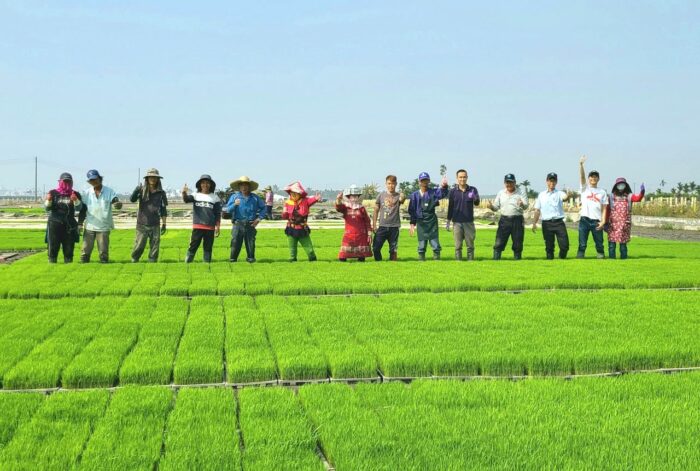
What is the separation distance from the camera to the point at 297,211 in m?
12.5

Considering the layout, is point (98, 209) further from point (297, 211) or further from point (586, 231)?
point (586, 231)

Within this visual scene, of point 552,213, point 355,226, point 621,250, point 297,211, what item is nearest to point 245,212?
point 297,211

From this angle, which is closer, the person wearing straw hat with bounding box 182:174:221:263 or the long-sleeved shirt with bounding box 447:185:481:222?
the person wearing straw hat with bounding box 182:174:221:263

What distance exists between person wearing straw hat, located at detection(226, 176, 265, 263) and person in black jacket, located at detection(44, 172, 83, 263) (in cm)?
273

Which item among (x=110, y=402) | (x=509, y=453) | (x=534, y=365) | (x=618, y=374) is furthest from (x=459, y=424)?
(x=110, y=402)

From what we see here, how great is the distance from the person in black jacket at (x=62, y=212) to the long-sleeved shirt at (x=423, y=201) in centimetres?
609

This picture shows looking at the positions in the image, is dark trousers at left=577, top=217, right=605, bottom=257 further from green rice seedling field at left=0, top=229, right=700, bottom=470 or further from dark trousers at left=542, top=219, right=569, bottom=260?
green rice seedling field at left=0, top=229, right=700, bottom=470

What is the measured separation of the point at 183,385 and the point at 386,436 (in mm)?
1756

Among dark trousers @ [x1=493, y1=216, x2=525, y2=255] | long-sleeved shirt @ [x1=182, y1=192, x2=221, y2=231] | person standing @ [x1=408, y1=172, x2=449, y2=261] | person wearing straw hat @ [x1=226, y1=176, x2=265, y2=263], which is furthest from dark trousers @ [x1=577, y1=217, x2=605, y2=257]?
long-sleeved shirt @ [x1=182, y1=192, x2=221, y2=231]

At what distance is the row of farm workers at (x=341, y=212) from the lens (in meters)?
12.0

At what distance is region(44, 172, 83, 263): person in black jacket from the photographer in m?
11.8

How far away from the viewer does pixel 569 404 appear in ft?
13.5

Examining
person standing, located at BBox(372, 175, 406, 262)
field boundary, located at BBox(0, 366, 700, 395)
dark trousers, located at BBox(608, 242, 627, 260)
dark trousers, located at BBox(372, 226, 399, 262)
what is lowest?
field boundary, located at BBox(0, 366, 700, 395)

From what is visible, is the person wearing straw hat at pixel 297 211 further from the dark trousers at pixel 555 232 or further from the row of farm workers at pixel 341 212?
the dark trousers at pixel 555 232
